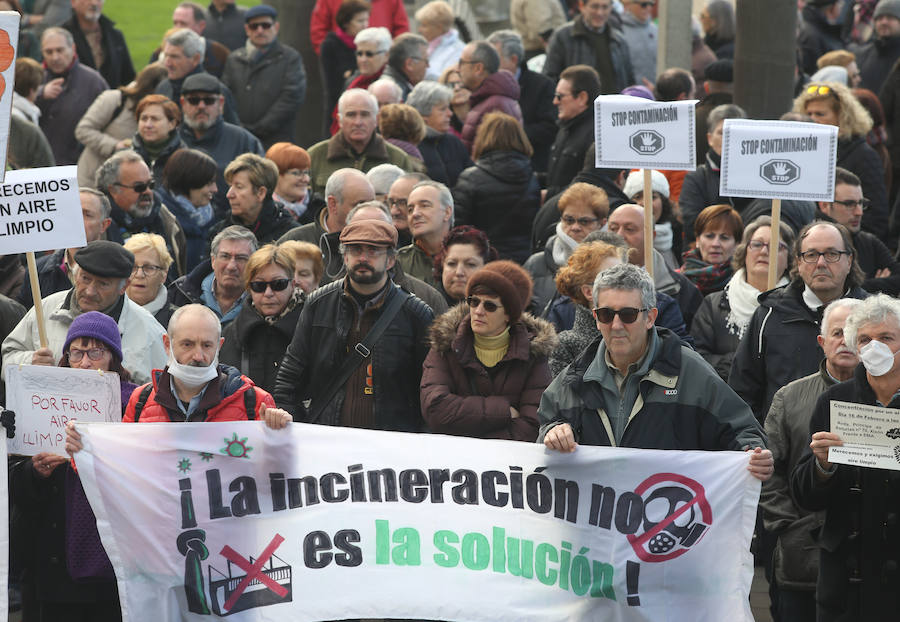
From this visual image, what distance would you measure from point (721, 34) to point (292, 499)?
11.8 m

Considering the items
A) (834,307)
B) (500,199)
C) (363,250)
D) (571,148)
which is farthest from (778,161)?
(571,148)

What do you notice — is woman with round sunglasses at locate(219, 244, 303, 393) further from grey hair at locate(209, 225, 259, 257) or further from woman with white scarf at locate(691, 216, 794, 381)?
woman with white scarf at locate(691, 216, 794, 381)

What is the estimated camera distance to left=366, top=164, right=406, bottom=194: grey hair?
404 inches

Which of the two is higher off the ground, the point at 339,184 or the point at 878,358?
the point at 339,184

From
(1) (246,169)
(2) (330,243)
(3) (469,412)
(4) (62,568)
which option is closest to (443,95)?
(1) (246,169)

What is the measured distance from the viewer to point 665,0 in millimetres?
15469

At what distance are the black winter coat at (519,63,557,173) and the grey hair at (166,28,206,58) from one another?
2955mm

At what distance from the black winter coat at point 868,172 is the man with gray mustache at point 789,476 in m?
4.46

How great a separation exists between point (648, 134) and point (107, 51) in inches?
336

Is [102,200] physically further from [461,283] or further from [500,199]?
[500,199]

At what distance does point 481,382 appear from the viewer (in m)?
7.36

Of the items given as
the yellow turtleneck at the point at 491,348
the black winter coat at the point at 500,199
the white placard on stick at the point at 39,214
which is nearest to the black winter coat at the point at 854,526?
the yellow turtleneck at the point at 491,348

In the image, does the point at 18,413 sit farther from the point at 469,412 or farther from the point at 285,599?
the point at 469,412

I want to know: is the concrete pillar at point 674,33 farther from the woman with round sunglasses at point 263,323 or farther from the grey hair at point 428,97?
the woman with round sunglasses at point 263,323
